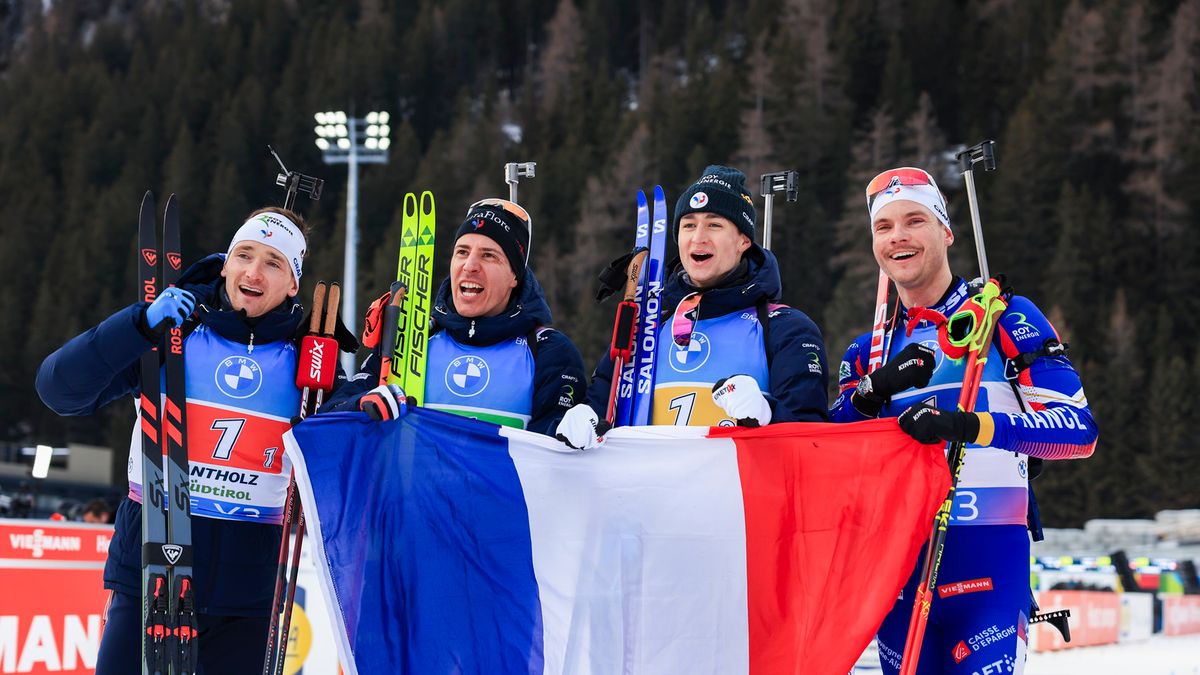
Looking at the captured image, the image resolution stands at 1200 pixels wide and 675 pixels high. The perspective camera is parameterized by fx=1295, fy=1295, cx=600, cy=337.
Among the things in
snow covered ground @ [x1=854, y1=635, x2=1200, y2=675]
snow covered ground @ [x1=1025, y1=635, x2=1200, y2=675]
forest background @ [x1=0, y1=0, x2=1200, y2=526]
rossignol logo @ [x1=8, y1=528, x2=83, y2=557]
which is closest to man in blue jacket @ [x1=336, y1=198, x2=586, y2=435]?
rossignol logo @ [x1=8, y1=528, x2=83, y2=557]

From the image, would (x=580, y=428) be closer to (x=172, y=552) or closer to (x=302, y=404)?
(x=302, y=404)

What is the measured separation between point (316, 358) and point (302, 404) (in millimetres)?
160

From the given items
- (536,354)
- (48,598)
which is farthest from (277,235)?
(48,598)

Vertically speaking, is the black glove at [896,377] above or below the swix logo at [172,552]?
above

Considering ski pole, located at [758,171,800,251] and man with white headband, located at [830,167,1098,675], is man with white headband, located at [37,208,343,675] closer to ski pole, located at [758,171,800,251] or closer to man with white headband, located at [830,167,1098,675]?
man with white headband, located at [830,167,1098,675]

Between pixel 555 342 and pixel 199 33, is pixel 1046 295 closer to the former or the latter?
pixel 555 342

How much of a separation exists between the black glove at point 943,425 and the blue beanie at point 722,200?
3.37ft

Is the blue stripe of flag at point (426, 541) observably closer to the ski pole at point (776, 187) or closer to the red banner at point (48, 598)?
the ski pole at point (776, 187)

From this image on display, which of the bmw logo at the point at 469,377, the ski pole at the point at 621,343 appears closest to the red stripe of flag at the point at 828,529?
the ski pole at the point at 621,343

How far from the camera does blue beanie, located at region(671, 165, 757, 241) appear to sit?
4309 mm

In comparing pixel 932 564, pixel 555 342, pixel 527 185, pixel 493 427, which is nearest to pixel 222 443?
pixel 493 427

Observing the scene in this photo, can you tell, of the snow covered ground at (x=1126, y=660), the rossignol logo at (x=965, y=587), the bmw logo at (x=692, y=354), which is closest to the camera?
the rossignol logo at (x=965, y=587)

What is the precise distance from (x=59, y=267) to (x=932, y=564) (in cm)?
7669

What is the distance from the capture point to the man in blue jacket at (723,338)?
13.1 ft
